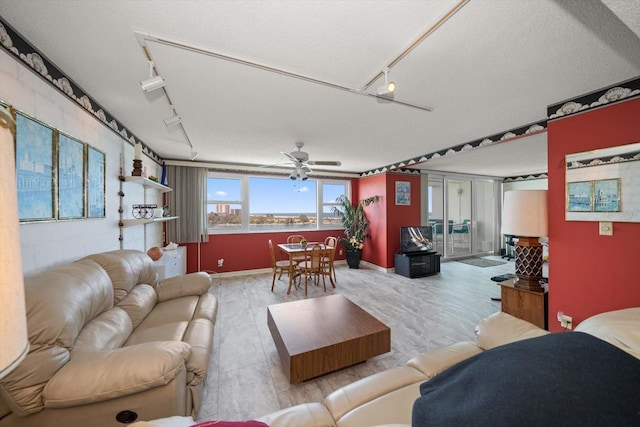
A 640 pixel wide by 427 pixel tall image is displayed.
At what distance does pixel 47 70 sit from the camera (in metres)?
1.62

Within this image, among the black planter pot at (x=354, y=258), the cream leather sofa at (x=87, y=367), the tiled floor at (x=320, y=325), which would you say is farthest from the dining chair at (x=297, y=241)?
the cream leather sofa at (x=87, y=367)

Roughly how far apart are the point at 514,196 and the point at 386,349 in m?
1.92

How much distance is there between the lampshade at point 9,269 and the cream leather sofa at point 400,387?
58 cm

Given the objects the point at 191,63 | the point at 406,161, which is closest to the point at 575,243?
the point at 406,161

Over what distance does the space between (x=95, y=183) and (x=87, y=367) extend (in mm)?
1760

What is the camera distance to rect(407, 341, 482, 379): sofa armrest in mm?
1308

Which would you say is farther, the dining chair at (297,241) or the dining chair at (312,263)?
the dining chair at (297,241)

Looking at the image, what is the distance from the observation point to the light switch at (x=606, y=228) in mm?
1907

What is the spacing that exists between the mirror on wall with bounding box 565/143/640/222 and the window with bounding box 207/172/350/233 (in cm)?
442

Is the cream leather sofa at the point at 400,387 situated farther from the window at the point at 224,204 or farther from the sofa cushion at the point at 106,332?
the window at the point at 224,204

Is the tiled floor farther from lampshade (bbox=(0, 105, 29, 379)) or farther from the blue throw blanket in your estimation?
lampshade (bbox=(0, 105, 29, 379))

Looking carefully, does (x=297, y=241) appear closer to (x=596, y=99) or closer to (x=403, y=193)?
(x=403, y=193)

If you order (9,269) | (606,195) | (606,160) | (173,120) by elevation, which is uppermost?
(173,120)

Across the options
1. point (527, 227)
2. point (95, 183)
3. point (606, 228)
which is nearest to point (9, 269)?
point (95, 183)
